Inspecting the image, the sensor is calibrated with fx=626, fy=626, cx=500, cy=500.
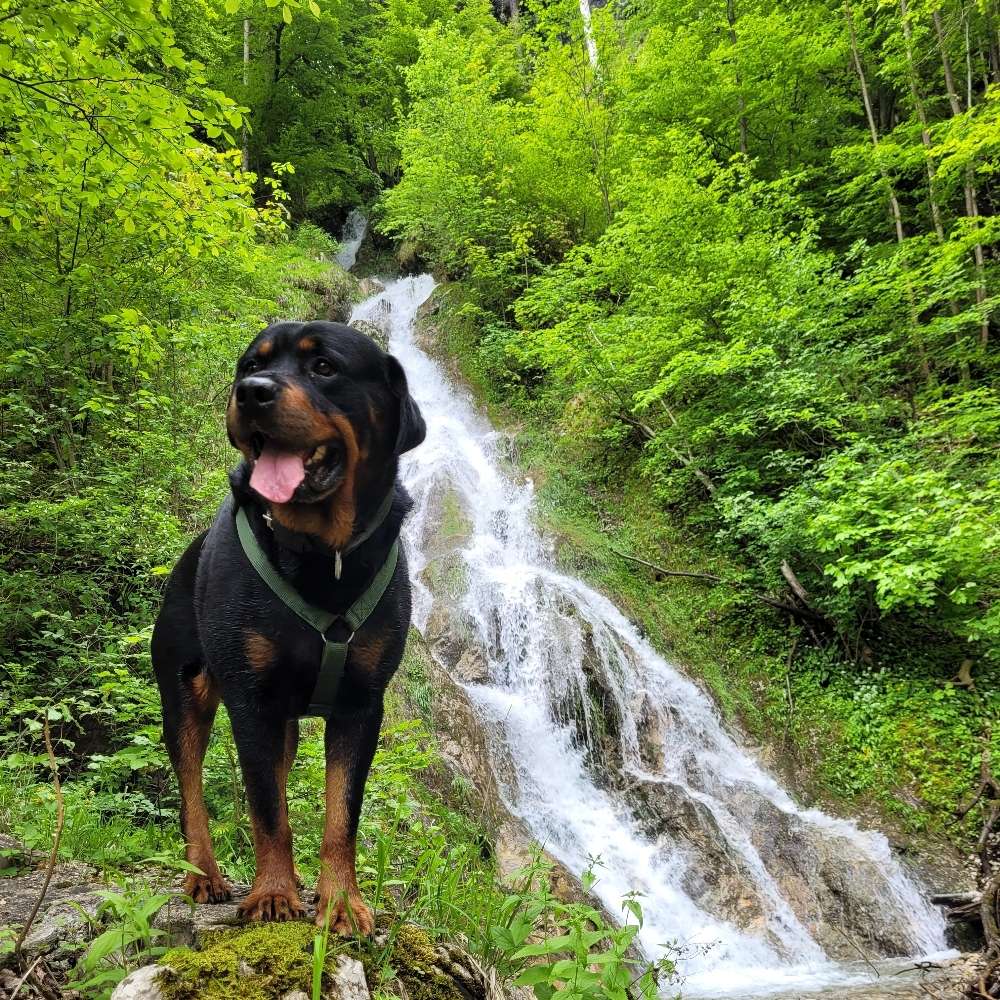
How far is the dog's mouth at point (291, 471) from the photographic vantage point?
1708mm

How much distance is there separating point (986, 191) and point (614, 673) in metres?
11.4

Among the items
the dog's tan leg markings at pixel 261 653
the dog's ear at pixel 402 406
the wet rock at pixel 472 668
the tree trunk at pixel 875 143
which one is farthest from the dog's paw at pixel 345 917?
the tree trunk at pixel 875 143

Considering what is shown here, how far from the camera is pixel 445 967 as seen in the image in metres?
1.80

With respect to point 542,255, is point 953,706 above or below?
below

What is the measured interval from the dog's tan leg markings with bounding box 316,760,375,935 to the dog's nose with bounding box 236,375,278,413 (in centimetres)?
108

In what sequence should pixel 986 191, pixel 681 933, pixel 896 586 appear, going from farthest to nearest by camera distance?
pixel 986 191, pixel 896 586, pixel 681 933

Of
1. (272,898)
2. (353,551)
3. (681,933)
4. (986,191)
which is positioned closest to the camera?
(272,898)

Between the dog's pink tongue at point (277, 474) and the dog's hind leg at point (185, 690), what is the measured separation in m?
0.91

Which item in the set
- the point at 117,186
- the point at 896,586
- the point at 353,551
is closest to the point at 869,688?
the point at 896,586

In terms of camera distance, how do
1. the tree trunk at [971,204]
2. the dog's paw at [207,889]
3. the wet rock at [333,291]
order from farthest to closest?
the wet rock at [333,291], the tree trunk at [971,204], the dog's paw at [207,889]

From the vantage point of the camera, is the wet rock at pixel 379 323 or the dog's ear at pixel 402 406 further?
the wet rock at pixel 379 323

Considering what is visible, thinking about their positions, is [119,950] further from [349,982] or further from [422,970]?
[422,970]

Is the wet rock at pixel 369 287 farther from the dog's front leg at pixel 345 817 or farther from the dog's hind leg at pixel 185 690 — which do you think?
the dog's front leg at pixel 345 817

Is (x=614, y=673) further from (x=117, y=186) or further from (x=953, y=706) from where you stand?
(x=117, y=186)
